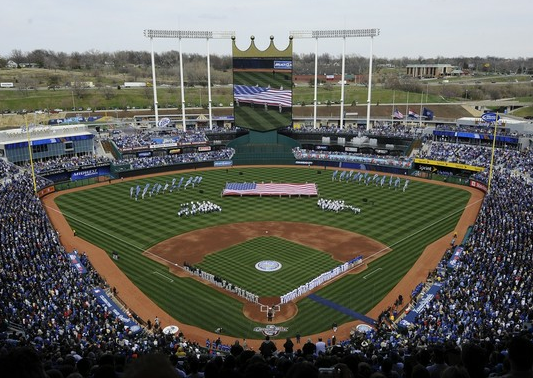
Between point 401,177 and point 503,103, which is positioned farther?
point 503,103

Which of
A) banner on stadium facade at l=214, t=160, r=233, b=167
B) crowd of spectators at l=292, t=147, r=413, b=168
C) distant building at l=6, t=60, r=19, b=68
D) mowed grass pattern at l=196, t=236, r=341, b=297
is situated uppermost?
distant building at l=6, t=60, r=19, b=68

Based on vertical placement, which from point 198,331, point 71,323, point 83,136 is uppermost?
point 83,136

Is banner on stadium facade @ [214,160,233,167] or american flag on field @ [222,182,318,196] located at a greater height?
banner on stadium facade @ [214,160,233,167]

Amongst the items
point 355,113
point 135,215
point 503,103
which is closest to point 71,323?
point 135,215

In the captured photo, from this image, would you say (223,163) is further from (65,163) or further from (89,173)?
(65,163)

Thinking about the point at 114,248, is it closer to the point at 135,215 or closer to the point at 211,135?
the point at 135,215

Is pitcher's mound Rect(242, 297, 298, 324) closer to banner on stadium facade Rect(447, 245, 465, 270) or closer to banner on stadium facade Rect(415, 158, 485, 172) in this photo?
banner on stadium facade Rect(447, 245, 465, 270)

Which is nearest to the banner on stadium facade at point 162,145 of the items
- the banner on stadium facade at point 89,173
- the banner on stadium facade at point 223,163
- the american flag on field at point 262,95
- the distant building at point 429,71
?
the banner on stadium facade at point 223,163

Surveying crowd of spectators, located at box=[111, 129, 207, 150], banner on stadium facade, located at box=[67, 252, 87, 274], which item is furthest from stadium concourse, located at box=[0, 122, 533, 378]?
crowd of spectators, located at box=[111, 129, 207, 150]
